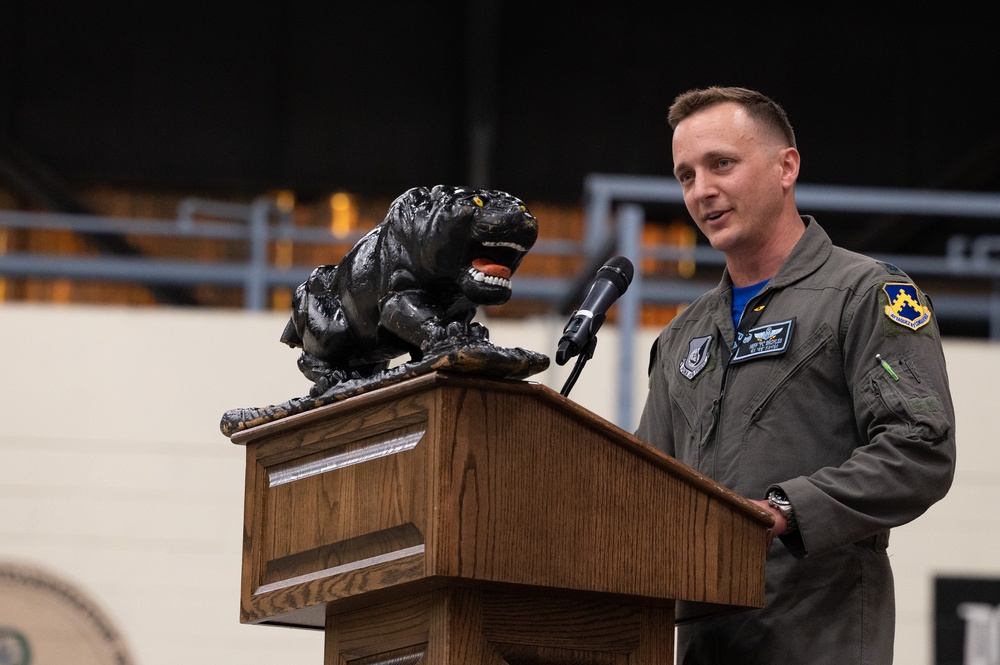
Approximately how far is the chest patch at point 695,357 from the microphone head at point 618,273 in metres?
0.14

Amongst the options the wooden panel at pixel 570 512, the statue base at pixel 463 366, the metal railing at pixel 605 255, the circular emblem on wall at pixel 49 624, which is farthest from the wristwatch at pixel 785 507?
the circular emblem on wall at pixel 49 624

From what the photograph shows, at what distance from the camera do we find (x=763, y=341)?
1.65 m

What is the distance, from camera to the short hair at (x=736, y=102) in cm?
170

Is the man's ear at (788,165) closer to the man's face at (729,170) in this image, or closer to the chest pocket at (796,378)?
the man's face at (729,170)

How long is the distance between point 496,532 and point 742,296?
2.45ft

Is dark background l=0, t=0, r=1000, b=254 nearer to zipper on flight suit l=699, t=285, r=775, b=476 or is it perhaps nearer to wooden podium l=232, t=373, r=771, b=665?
zipper on flight suit l=699, t=285, r=775, b=476

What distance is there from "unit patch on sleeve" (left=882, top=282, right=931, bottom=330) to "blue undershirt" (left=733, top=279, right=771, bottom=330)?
0.21 meters

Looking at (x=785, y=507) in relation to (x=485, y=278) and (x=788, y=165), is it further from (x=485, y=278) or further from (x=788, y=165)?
(x=788, y=165)

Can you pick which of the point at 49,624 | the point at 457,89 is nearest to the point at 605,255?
the point at 49,624

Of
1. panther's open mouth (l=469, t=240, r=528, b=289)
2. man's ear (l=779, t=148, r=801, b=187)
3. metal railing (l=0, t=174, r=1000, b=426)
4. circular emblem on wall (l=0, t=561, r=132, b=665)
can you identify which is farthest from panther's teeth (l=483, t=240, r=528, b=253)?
circular emblem on wall (l=0, t=561, r=132, b=665)

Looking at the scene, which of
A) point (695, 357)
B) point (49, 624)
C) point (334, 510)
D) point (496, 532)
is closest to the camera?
point (496, 532)

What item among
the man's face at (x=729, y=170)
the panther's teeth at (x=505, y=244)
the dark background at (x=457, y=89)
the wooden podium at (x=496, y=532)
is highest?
the dark background at (x=457, y=89)

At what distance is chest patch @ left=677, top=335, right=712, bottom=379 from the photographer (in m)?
1.74

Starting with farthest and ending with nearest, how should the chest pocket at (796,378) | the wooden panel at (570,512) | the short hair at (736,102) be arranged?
the short hair at (736,102), the chest pocket at (796,378), the wooden panel at (570,512)
